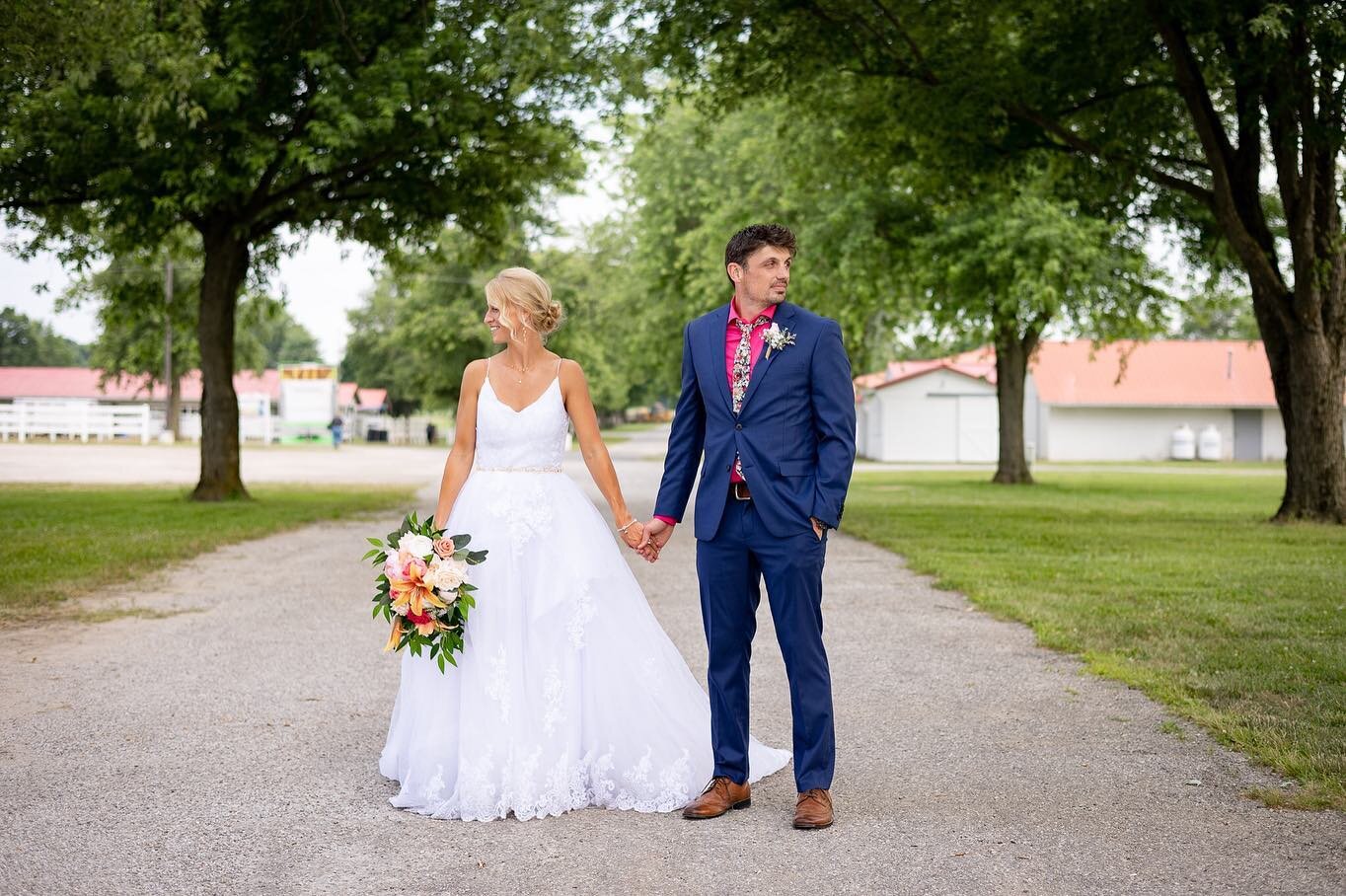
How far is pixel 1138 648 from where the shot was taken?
27.8 ft

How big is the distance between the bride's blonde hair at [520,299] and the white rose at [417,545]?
90 cm

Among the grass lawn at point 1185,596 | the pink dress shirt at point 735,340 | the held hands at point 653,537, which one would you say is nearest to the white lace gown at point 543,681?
the held hands at point 653,537

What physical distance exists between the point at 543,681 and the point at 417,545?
734 mm

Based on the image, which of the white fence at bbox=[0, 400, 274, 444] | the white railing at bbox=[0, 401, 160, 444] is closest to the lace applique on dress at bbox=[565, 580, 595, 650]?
the white fence at bbox=[0, 400, 274, 444]

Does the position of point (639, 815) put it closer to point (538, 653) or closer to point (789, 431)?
point (538, 653)

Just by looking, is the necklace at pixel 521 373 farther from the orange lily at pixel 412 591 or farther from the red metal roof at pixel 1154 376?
the red metal roof at pixel 1154 376

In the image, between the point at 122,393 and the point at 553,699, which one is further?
the point at 122,393

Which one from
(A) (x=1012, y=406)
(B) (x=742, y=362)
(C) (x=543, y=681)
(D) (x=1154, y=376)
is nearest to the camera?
(B) (x=742, y=362)

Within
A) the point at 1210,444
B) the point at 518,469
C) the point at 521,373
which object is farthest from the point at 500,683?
the point at 1210,444

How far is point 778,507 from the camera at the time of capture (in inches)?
188

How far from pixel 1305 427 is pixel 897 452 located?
35912 millimetres

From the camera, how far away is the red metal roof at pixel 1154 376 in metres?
56.2

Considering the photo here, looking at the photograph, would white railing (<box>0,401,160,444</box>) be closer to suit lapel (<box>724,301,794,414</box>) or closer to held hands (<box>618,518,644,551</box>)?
held hands (<box>618,518,644,551</box>)

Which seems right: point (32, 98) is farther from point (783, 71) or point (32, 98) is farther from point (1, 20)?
point (783, 71)
